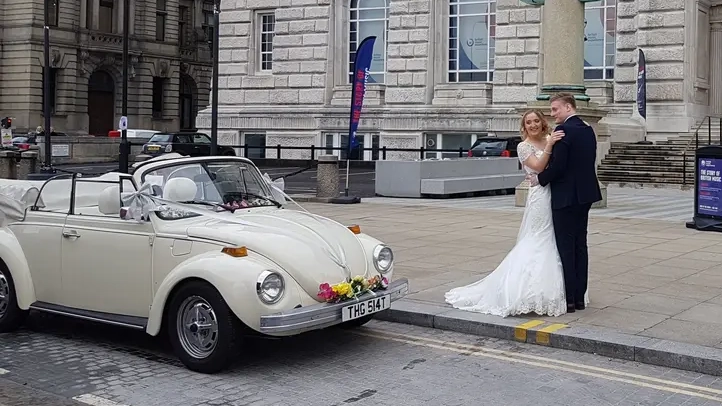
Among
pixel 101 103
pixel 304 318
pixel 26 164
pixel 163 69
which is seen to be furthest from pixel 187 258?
pixel 163 69

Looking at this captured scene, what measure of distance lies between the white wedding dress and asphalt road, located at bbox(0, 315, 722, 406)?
56 cm

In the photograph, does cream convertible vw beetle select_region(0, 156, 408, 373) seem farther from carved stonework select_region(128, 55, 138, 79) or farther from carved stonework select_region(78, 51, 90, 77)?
carved stonework select_region(128, 55, 138, 79)

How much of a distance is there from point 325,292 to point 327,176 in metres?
13.8

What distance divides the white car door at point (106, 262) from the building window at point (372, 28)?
93.6ft

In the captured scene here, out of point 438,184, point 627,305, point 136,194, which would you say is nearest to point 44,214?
point 136,194

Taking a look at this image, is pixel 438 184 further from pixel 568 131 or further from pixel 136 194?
pixel 136 194

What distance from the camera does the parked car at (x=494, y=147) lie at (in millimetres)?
28875

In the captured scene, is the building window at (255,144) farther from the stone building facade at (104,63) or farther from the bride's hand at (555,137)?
the bride's hand at (555,137)

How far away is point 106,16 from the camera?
62750 millimetres

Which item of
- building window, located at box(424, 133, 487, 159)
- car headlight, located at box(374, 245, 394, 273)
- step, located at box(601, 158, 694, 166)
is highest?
building window, located at box(424, 133, 487, 159)

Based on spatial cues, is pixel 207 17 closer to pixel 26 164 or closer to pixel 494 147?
pixel 494 147

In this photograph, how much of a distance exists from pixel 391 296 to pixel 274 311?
1.20m

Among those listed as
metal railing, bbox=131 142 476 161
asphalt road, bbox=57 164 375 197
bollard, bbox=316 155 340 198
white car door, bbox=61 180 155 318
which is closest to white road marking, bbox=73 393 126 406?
white car door, bbox=61 180 155 318

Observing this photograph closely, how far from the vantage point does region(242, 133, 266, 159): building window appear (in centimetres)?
3791
